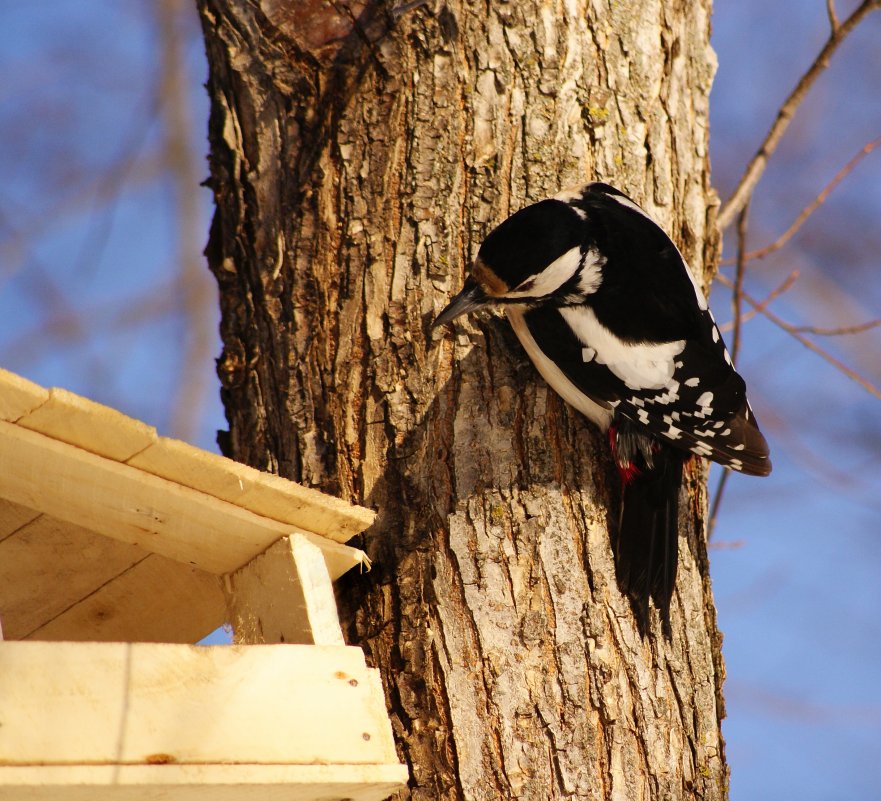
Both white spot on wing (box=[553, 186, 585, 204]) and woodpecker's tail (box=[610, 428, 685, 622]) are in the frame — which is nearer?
woodpecker's tail (box=[610, 428, 685, 622])

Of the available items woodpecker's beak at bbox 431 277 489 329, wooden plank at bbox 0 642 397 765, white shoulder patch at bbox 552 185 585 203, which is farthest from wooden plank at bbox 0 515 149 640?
white shoulder patch at bbox 552 185 585 203

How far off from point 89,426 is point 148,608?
2.16 feet

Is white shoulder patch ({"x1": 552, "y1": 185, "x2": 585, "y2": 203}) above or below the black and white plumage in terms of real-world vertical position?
above

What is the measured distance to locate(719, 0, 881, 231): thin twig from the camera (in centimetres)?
287

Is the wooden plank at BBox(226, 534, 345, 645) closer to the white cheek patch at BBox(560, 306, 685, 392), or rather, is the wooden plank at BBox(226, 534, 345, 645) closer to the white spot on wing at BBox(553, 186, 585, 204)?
the white cheek patch at BBox(560, 306, 685, 392)

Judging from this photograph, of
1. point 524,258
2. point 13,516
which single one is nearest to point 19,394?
Answer: point 13,516

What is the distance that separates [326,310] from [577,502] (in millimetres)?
664

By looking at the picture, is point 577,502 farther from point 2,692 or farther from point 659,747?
point 2,692

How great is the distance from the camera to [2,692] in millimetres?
1411

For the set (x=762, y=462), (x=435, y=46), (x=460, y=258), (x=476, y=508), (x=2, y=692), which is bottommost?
(x=2, y=692)

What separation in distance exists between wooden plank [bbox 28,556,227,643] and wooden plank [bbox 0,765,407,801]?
634mm

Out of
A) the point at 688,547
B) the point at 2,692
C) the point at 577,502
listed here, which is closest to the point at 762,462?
the point at 688,547

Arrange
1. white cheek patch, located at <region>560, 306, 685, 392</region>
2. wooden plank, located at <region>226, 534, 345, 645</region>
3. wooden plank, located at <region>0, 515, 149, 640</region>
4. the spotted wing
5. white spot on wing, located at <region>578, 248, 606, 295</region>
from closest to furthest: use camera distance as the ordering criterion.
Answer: wooden plank, located at <region>226, 534, 345, 645</region>, wooden plank, located at <region>0, 515, 149, 640</region>, the spotted wing, white cheek patch, located at <region>560, 306, 685, 392</region>, white spot on wing, located at <region>578, 248, 606, 295</region>

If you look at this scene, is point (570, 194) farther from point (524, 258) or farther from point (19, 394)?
point (19, 394)
